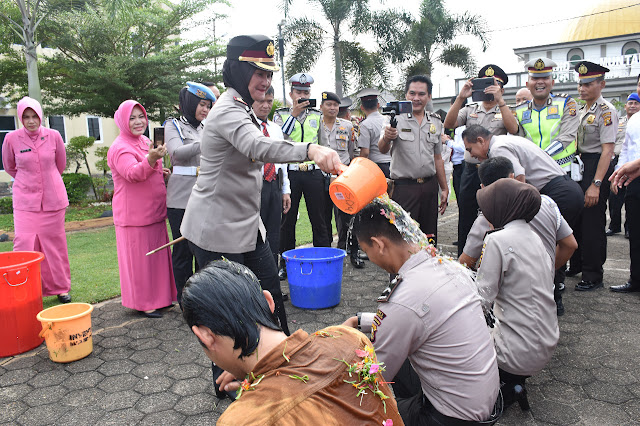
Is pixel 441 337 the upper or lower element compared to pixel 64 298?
upper

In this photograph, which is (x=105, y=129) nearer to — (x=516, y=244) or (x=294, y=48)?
(x=294, y=48)

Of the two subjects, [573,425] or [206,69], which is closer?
[573,425]

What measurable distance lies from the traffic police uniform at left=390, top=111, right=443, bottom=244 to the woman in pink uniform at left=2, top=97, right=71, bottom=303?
11.6 ft

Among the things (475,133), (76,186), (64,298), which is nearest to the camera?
(475,133)

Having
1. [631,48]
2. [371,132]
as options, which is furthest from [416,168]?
[631,48]

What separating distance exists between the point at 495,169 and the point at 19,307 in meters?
3.85

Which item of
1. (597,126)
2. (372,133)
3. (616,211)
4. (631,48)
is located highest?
(631,48)

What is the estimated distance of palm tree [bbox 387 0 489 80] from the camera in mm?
21250

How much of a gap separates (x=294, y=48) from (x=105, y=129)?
10.2 m

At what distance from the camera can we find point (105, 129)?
2236 centimetres

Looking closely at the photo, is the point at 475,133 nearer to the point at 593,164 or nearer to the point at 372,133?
the point at 593,164

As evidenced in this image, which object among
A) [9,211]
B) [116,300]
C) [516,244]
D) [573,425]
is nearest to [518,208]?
[516,244]

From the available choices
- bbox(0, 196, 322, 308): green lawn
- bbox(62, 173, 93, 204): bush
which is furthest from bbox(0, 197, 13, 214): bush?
bbox(0, 196, 322, 308): green lawn

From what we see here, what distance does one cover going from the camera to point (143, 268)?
4.29m
